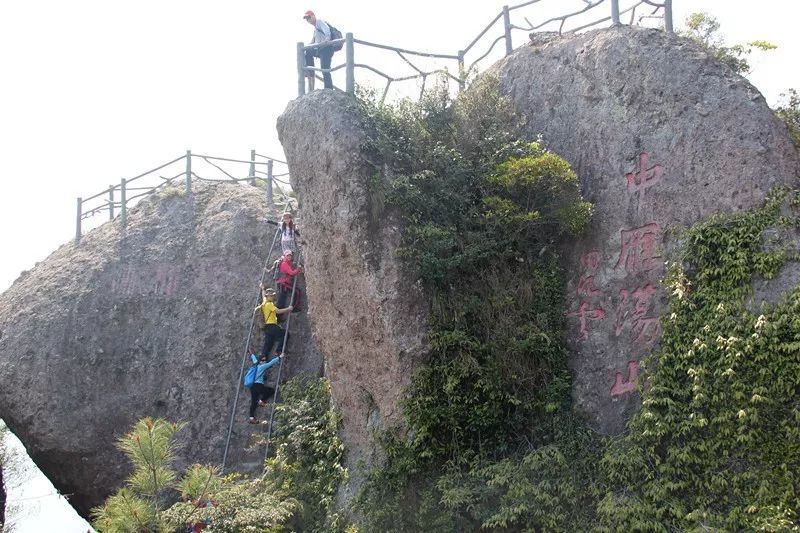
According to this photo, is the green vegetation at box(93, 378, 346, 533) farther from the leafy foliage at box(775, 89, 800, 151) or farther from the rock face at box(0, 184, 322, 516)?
the leafy foliage at box(775, 89, 800, 151)

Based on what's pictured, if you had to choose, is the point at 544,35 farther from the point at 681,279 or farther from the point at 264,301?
the point at 264,301

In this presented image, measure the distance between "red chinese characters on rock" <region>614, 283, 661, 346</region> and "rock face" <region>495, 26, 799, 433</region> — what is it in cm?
1

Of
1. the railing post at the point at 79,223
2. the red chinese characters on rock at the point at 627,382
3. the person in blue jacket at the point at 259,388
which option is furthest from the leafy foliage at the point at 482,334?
the railing post at the point at 79,223

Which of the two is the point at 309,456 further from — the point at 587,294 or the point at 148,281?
the point at 148,281

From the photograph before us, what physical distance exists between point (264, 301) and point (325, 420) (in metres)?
2.80

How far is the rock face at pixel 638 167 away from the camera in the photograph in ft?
32.4

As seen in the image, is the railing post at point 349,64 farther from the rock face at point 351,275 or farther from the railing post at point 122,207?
the railing post at point 122,207

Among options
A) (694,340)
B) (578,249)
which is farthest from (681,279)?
(578,249)

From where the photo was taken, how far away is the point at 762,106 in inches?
400

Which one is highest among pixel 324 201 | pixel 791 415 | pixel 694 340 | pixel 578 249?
pixel 324 201

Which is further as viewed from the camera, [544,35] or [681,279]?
[544,35]

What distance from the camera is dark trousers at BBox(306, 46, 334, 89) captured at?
42.4ft

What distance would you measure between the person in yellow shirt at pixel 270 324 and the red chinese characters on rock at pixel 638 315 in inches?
232

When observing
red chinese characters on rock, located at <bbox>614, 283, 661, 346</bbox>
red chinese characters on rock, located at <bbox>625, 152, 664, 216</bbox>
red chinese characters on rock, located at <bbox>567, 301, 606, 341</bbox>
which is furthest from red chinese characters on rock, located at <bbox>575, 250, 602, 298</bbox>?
red chinese characters on rock, located at <bbox>625, 152, 664, 216</bbox>
